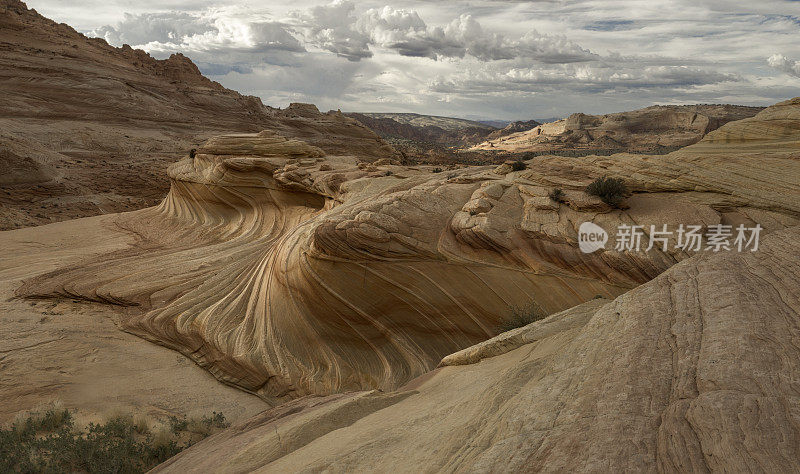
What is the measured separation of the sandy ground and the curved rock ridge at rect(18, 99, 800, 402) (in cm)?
56

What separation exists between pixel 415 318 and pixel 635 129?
99.2m

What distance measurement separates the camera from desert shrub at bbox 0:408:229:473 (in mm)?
6824

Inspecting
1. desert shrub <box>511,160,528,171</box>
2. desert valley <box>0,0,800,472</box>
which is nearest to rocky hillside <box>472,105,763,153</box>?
desert shrub <box>511,160,528,171</box>

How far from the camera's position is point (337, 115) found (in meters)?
64.1

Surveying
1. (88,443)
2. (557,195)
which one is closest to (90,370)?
(88,443)

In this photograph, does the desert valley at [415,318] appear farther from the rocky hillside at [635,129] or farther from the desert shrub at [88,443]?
the rocky hillside at [635,129]

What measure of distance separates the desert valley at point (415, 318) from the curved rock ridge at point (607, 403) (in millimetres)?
32

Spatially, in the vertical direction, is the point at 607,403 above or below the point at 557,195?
below

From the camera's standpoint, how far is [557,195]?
42.0 ft

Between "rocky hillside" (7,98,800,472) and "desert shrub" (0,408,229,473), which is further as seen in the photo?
"desert shrub" (0,408,229,473)

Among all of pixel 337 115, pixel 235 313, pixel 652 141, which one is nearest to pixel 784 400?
pixel 235 313

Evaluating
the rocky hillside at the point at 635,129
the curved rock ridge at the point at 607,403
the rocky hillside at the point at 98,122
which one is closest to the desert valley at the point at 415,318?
the curved rock ridge at the point at 607,403

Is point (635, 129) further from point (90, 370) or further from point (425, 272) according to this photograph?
point (90, 370)

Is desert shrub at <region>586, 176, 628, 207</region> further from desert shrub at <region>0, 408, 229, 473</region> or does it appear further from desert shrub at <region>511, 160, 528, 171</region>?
desert shrub at <region>0, 408, 229, 473</region>
